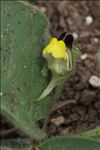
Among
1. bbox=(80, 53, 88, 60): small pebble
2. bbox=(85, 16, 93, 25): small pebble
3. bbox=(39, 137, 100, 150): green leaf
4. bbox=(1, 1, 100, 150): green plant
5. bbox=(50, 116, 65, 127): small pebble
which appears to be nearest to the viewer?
bbox=(39, 137, 100, 150): green leaf

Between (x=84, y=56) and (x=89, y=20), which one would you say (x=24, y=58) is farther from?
(x=89, y=20)

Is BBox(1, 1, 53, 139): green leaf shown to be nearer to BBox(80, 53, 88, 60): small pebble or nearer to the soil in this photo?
the soil

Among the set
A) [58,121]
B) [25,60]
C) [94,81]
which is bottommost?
[58,121]

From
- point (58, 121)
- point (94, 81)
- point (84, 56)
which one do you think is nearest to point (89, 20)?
point (84, 56)

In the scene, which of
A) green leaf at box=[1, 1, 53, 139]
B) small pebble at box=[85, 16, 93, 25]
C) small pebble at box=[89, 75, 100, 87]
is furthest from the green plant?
small pebble at box=[85, 16, 93, 25]

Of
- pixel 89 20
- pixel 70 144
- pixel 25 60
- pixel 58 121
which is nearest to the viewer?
pixel 70 144

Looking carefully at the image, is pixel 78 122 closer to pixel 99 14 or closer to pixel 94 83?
pixel 94 83
